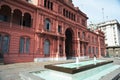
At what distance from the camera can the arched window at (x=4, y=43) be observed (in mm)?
16250

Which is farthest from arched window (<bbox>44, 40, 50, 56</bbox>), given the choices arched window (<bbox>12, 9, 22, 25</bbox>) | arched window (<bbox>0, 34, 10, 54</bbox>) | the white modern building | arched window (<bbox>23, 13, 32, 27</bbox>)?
the white modern building

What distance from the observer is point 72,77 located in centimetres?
724

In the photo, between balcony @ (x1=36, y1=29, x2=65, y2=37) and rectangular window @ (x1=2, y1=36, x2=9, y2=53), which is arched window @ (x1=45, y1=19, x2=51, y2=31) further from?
rectangular window @ (x1=2, y1=36, x2=9, y2=53)

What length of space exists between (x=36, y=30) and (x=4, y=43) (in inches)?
249

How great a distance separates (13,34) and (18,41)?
1359 millimetres

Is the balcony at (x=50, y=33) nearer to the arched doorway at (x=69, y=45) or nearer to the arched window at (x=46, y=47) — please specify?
the arched window at (x=46, y=47)

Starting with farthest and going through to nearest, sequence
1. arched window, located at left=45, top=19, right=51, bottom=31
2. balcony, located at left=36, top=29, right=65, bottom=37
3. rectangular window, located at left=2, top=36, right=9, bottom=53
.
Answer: arched window, located at left=45, top=19, right=51, bottom=31
balcony, located at left=36, top=29, right=65, bottom=37
rectangular window, located at left=2, top=36, right=9, bottom=53

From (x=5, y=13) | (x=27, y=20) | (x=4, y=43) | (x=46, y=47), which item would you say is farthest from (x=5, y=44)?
(x=46, y=47)

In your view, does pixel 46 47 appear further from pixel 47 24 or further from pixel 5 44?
pixel 5 44

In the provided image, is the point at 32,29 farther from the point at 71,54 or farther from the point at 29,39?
the point at 71,54

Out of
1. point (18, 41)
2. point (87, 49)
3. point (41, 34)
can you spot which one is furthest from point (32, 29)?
point (87, 49)

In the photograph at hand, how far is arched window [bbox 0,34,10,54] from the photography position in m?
16.2

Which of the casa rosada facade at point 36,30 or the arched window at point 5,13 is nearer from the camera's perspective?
the casa rosada facade at point 36,30

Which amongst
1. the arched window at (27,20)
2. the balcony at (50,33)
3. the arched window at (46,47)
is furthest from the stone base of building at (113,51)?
the arched window at (27,20)
